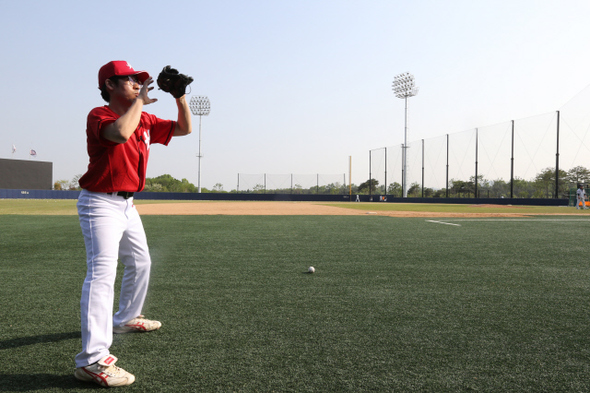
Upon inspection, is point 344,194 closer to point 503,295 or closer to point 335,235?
point 335,235

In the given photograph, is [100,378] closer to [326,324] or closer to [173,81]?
[326,324]

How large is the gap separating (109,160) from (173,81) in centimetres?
70

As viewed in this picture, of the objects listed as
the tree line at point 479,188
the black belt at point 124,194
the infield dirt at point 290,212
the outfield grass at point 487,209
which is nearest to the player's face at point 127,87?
the black belt at point 124,194

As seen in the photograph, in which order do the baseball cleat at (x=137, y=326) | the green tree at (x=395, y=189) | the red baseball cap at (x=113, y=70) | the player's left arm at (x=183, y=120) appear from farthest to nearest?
the green tree at (x=395, y=189) → the player's left arm at (x=183, y=120) → the baseball cleat at (x=137, y=326) → the red baseball cap at (x=113, y=70)

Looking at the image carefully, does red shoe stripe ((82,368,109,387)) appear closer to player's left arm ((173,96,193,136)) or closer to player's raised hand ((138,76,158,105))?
player's raised hand ((138,76,158,105))

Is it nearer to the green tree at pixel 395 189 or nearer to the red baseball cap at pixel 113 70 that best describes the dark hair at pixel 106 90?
the red baseball cap at pixel 113 70

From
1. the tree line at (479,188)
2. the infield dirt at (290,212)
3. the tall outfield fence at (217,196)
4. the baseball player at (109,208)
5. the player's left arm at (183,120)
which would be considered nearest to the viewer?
the baseball player at (109,208)

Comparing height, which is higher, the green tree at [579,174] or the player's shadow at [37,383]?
the green tree at [579,174]

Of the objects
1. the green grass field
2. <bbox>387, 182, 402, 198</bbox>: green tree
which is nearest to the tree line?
<bbox>387, 182, 402, 198</bbox>: green tree

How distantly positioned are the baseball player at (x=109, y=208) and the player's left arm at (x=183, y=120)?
0.30 meters

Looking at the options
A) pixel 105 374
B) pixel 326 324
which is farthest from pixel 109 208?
pixel 326 324

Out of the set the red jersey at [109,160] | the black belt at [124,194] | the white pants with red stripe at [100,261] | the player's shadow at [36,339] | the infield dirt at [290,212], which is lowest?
the player's shadow at [36,339]

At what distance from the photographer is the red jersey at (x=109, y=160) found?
6.55 ft

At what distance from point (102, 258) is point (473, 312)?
2.74 meters
